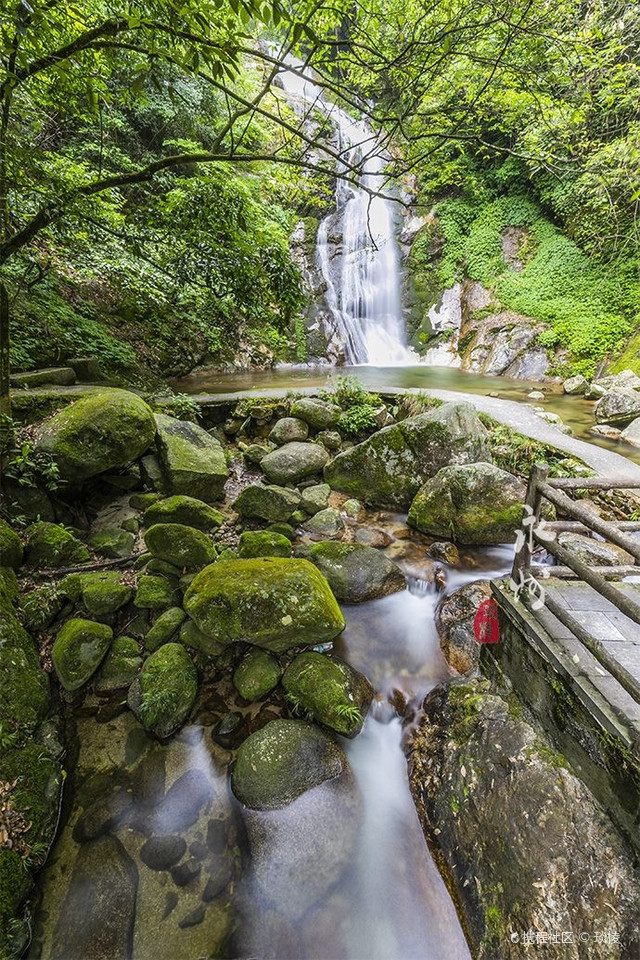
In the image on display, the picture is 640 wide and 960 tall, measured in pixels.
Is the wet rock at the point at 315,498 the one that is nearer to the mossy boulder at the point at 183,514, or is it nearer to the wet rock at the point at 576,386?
the mossy boulder at the point at 183,514

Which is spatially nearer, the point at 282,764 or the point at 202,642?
the point at 282,764

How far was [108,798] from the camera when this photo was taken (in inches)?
104

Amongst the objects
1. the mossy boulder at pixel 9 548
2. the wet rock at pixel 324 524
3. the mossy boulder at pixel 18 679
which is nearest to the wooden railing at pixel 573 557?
the wet rock at pixel 324 524

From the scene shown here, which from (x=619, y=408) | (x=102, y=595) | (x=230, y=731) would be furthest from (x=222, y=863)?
(x=619, y=408)

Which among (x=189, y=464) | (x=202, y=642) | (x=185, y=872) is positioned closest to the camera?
(x=185, y=872)

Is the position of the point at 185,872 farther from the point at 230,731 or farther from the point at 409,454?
the point at 409,454

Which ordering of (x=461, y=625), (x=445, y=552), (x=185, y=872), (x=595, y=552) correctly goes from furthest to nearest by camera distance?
(x=445, y=552)
(x=595, y=552)
(x=461, y=625)
(x=185, y=872)

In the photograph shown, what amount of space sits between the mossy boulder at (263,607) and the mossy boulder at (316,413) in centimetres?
412

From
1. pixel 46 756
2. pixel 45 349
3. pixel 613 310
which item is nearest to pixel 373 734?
pixel 46 756

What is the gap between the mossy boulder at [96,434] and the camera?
13.5 feet

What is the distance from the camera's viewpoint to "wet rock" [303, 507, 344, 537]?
5.22 m

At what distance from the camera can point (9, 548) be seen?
11.3 feet

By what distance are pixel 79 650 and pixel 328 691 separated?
216cm

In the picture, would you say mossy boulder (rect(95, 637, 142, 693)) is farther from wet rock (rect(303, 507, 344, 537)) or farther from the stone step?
the stone step
